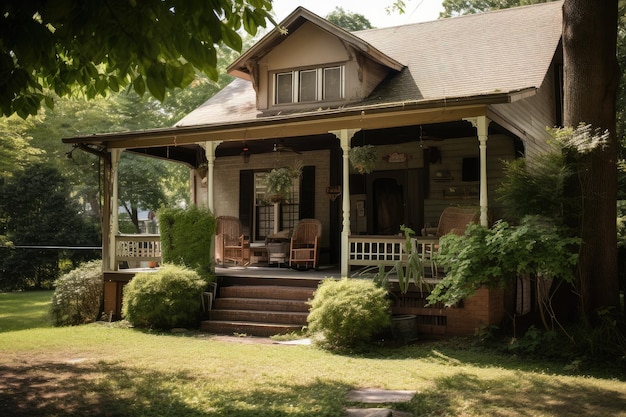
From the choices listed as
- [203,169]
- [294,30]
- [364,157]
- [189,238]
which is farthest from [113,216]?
[294,30]

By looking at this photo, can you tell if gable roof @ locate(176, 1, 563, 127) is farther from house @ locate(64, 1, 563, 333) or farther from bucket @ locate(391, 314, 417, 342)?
bucket @ locate(391, 314, 417, 342)

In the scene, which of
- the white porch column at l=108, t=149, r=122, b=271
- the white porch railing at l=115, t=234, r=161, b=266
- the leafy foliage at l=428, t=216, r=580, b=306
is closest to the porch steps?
the white porch railing at l=115, t=234, r=161, b=266

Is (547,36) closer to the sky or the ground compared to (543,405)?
closer to the sky

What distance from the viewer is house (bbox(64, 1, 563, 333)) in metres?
13.6

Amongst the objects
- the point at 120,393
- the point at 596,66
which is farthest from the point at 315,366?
the point at 596,66

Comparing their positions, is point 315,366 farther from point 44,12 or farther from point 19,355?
point 44,12

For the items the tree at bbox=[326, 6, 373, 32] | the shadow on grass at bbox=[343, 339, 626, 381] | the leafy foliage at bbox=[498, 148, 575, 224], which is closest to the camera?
the shadow on grass at bbox=[343, 339, 626, 381]

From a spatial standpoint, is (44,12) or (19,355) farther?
(19,355)

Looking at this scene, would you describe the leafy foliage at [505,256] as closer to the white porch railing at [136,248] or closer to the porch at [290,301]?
the porch at [290,301]

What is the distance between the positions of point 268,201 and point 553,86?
8024 mm

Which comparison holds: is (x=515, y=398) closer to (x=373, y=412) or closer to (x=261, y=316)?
(x=373, y=412)

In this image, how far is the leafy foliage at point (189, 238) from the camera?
40.5 feet

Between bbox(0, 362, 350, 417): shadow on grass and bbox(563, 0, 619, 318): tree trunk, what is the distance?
452 cm

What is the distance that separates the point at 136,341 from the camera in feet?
33.1
